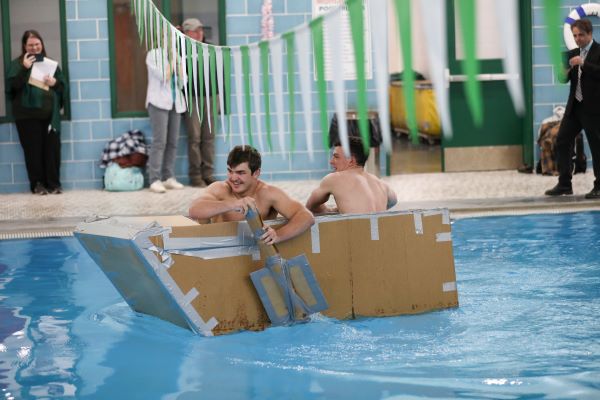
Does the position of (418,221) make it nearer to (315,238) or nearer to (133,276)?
(315,238)

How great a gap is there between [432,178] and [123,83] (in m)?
3.81

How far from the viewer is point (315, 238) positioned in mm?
5926

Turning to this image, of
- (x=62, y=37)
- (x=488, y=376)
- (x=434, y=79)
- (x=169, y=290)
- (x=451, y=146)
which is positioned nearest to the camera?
(x=434, y=79)

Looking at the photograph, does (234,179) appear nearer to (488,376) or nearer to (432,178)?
(488,376)

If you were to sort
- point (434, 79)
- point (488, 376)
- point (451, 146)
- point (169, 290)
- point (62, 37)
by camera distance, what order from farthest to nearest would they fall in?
point (451, 146)
point (62, 37)
point (169, 290)
point (488, 376)
point (434, 79)

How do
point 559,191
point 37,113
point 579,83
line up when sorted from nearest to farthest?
point 579,83, point 559,191, point 37,113

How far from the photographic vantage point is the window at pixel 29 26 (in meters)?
12.6

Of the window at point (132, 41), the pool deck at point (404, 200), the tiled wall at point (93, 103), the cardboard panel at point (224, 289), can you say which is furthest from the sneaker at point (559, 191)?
the cardboard panel at point (224, 289)

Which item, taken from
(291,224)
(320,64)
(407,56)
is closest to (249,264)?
(291,224)

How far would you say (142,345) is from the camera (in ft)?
19.1

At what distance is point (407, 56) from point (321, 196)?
4164mm

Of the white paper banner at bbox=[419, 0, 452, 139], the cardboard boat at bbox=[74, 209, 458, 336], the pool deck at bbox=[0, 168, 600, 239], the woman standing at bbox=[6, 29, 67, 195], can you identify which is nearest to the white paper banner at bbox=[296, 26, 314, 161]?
the white paper banner at bbox=[419, 0, 452, 139]

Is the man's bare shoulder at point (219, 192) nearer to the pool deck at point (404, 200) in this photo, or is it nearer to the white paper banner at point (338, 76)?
the white paper banner at point (338, 76)

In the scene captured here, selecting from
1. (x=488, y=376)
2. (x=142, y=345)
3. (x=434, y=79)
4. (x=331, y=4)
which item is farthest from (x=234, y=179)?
(x=331, y=4)
